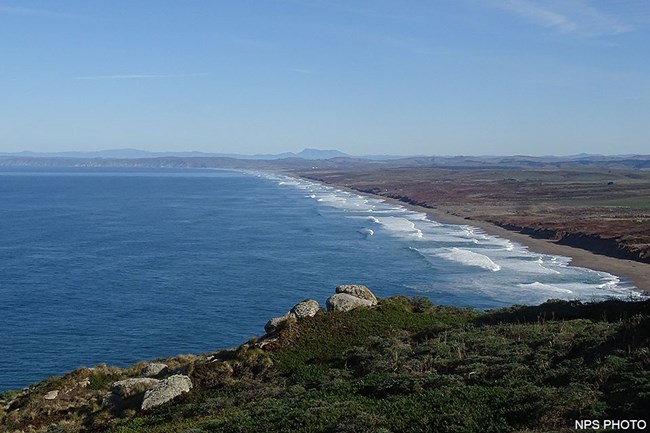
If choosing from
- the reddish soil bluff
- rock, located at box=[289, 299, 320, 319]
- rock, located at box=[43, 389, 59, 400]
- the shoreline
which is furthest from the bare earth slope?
rock, located at box=[43, 389, 59, 400]

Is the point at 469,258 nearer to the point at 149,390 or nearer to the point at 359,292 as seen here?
the point at 359,292

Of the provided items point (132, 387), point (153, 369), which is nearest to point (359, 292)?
point (153, 369)

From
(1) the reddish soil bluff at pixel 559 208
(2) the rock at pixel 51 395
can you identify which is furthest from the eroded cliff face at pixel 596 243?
(2) the rock at pixel 51 395

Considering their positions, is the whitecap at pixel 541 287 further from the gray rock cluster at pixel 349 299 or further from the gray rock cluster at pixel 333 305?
the gray rock cluster at pixel 333 305

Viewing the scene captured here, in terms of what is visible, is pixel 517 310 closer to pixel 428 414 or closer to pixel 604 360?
pixel 604 360

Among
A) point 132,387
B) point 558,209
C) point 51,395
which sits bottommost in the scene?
point 558,209

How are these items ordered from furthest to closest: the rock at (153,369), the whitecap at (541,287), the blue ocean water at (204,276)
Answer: the whitecap at (541,287), the blue ocean water at (204,276), the rock at (153,369)
